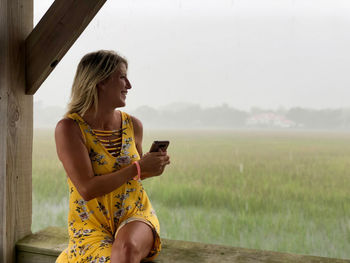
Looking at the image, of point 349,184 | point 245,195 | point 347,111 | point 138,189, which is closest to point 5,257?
point 138,189

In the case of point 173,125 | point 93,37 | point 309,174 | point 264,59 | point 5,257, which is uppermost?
point 93,37

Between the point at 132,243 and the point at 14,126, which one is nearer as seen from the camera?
the point at 132,243

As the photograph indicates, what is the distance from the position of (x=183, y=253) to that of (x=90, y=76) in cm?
92

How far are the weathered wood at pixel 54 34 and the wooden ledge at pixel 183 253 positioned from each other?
81 cm

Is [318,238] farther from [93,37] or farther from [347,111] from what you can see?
[93,37]

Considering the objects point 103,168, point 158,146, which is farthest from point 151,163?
point 103,168

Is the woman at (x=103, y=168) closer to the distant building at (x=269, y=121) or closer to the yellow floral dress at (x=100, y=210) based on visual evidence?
the yellow floral dress at (x=100, y=210)

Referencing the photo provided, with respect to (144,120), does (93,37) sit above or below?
above

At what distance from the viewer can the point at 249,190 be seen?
2.40m

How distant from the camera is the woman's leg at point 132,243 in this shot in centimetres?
129

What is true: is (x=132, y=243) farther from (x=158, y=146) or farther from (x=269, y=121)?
(x=269, y=121)

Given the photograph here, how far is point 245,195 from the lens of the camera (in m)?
2.39

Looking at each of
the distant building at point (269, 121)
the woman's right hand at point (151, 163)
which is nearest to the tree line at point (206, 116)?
the distant building at point (269, 121)

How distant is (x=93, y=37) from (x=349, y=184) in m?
2.16
